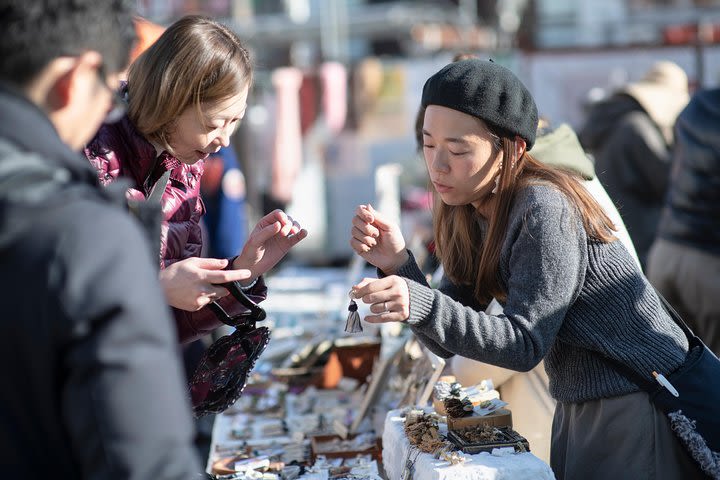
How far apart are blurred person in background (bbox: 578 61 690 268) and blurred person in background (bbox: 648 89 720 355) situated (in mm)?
939

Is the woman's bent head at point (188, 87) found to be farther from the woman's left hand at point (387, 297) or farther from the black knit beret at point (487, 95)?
the woman's left hand at point (387, 297)

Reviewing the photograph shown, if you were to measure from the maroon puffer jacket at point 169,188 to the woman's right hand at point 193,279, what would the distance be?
0.18 metres

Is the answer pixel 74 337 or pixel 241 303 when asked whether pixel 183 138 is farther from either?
pixel 74 337

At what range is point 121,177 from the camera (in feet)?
6.89

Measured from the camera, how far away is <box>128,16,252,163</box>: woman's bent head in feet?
6.66

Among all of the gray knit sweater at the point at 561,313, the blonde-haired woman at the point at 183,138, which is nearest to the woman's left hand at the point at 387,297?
the gray knit sweater at the point at 561,313

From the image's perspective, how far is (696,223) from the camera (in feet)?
13.6

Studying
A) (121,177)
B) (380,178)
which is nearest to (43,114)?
(121,177)

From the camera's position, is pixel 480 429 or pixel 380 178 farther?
pixel 380 178

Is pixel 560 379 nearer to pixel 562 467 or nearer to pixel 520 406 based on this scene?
pixel 562 467

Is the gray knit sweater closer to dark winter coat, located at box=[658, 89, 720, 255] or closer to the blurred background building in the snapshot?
dark winter coat, located at box=[658, 89, 720, 255]

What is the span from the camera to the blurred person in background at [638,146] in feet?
17.4

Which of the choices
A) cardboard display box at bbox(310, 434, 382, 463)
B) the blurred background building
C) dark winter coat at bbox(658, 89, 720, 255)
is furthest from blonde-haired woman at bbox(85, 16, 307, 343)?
the blurred background building

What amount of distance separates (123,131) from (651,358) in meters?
1.33
